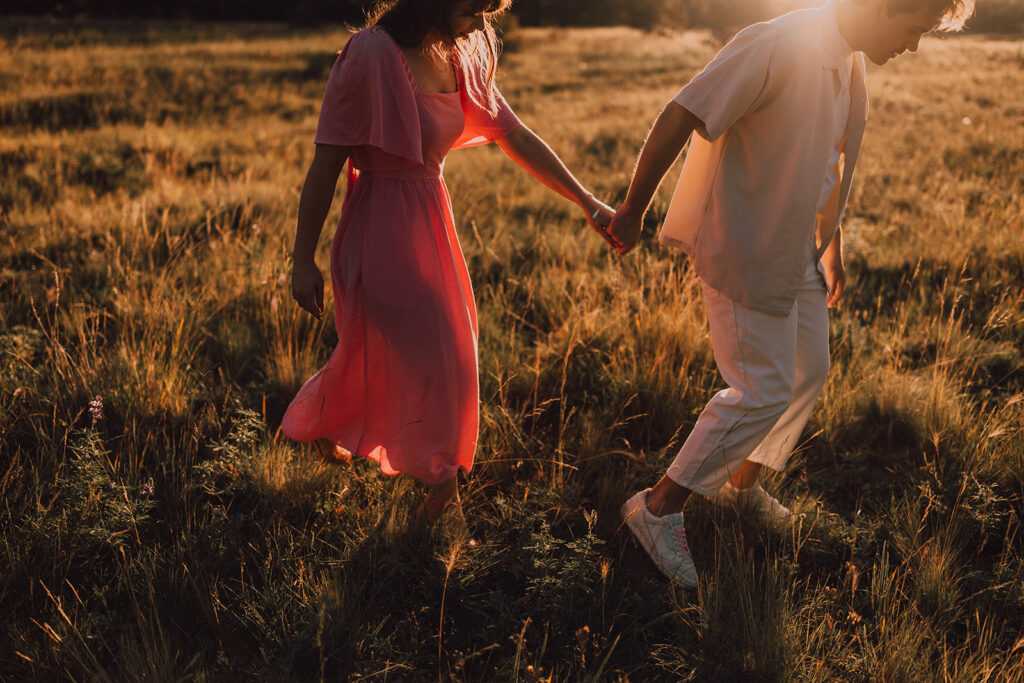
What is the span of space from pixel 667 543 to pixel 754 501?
47cm

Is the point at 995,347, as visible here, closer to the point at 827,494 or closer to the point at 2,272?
the point at 827,494

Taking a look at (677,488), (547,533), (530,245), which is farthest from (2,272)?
(677,488)

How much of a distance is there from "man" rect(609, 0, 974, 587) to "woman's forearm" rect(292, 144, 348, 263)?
0.97 meters

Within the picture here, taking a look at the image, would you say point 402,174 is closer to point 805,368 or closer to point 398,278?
point 398,278

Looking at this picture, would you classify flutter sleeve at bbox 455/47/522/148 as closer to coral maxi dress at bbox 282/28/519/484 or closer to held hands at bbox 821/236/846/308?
coral maxi dress at bbox 282/28/519/484

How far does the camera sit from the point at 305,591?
2.32m

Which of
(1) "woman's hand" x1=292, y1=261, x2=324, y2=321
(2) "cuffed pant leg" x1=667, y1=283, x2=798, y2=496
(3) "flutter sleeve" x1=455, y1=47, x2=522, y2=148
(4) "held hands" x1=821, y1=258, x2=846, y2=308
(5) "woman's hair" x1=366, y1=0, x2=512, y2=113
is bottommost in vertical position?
(2) "cuffed pant leg" x1=667, y1=283, x2=798, y2=496

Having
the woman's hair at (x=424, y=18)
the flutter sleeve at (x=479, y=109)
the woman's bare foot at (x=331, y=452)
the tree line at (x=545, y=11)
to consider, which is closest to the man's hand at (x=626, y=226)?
the flutter sleeve at (x=479, y=109)

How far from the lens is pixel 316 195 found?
230 cm

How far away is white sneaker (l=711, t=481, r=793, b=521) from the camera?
9.04ft

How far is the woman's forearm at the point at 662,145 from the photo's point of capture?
87.0 inches

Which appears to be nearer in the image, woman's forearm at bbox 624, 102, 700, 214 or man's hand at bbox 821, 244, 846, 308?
woman's forearm at bbox 624, 102, 700, 214

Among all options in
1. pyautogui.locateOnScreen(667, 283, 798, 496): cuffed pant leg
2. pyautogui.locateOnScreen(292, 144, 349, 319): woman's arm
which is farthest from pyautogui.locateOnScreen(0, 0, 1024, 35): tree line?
pyautogui.locateOnScreen(292, 144, 349, 319): woman's arm

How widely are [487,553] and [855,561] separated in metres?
1.35
